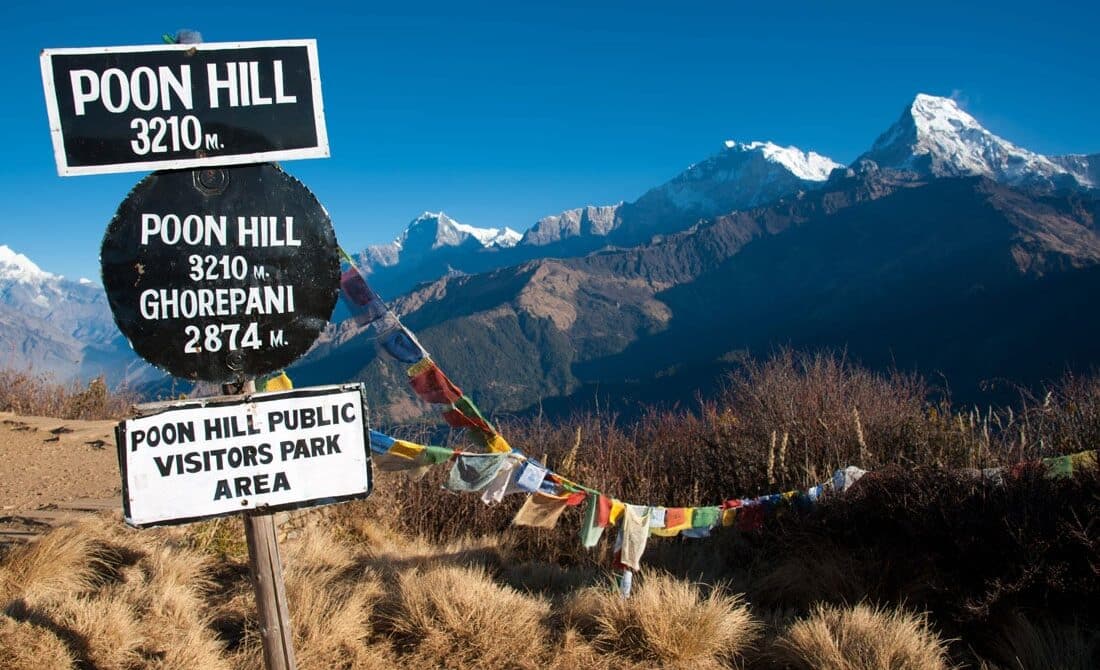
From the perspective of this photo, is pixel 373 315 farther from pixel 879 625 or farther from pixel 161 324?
pixel 879 625

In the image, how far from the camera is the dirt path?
22.8 feet

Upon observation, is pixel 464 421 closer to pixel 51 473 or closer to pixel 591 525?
pixel 591 525

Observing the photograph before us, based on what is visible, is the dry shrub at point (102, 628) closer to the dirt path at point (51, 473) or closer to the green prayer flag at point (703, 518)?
the dirt path at point (51, 473)

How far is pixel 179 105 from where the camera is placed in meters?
2.77

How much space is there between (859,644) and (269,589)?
3200 mm

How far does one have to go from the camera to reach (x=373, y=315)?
5.64 meters

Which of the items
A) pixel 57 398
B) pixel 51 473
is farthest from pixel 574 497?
pixel 57 398

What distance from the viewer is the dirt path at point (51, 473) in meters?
6.96

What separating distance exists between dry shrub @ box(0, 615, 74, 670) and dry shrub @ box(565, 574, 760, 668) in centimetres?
283

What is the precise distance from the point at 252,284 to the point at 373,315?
2805 mm

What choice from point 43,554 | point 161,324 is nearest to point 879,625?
point 161,324

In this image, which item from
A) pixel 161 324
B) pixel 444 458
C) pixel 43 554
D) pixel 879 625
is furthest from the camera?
pixel 444 458

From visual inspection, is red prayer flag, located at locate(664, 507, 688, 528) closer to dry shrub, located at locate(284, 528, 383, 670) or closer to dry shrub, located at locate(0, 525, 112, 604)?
dry shrub, located at locate(284, 528, 383, 670)

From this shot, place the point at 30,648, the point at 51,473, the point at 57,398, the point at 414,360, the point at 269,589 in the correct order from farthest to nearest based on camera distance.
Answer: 1. the point at 57,398
2. the point at 51,473
3. the point at 414,360
4. the point at 30,648
5. the point at 269,589
